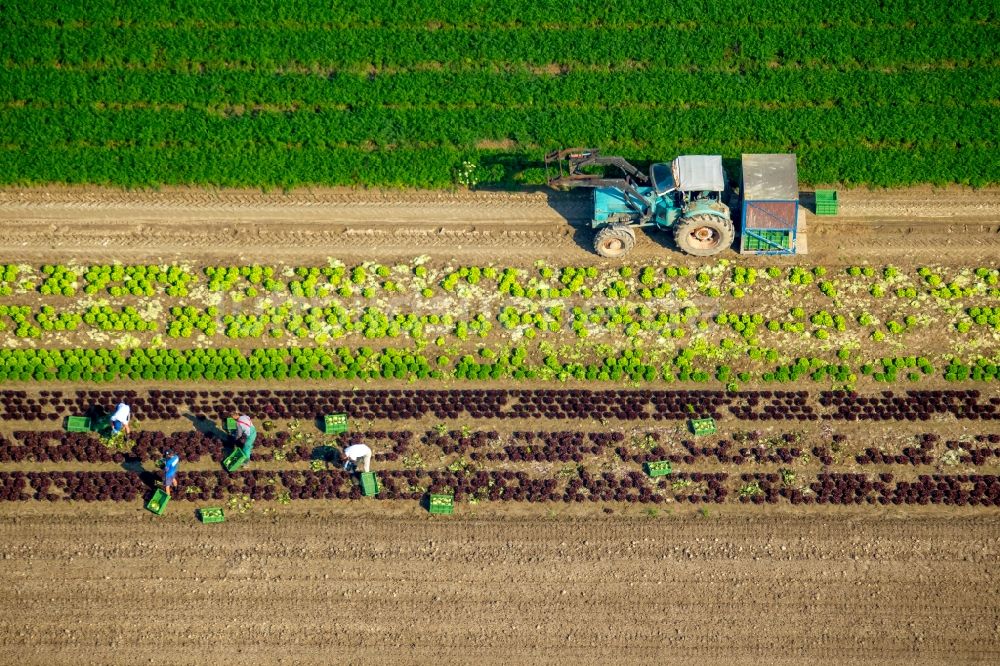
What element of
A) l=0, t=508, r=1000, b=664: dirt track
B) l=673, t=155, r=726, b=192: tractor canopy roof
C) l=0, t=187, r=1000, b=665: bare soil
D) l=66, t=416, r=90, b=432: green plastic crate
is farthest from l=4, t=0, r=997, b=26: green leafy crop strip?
l=0, t=508, r=1000, b=664: dirt track

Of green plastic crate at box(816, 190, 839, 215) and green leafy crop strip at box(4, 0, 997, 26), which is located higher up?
green leafy crop strip at box(4, 0, 997, 26)

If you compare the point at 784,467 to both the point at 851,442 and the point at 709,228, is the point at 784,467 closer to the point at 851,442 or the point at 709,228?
the point at 851,442

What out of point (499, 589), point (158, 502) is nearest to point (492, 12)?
point (158, 502)

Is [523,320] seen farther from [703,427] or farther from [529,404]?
[703,427]

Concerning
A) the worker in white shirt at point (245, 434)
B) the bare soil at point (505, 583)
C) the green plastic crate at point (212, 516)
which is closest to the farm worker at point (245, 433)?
the worker in white shirt at point (245, 434)

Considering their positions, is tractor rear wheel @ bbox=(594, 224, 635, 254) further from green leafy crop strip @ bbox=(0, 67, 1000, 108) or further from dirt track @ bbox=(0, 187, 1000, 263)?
green leafy crop strip @ bbox=(0, 67, 1000, 108)

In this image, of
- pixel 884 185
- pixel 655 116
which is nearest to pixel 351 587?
pixel 655 116
